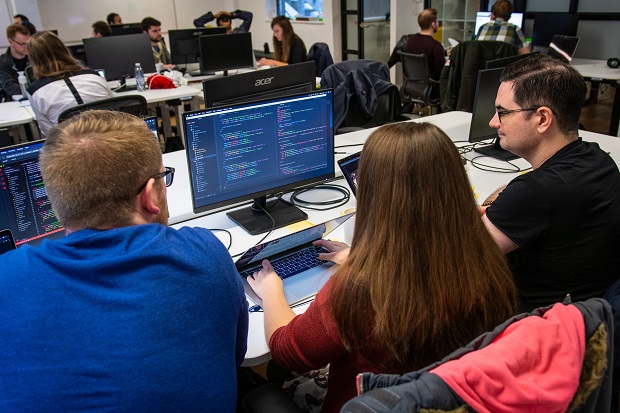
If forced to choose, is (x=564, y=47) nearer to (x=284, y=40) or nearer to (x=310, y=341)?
(x=284, y=40)

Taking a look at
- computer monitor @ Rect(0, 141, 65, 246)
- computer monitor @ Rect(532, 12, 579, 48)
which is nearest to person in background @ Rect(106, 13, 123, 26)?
computer monitor @ Rect(532, 12, 579, 48)

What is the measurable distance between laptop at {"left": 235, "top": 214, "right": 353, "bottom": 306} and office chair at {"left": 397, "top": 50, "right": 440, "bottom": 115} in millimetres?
3756

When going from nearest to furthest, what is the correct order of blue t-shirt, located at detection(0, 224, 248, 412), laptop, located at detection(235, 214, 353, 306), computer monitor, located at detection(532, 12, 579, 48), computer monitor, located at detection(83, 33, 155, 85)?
blue t-shirt, located at detection(0, 224, 248, 412)
laptop, located at detection(235, 214, 353, 306)
computer monitor, located at detection(83, 33, 155, 85)
computer monitor, located at detection(532, 12, 579, 48)

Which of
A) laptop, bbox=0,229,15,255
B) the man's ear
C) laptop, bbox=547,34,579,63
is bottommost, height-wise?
laptop, bbox=0,229,15,255

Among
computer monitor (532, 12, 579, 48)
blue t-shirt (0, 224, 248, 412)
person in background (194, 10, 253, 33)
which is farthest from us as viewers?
person in background (194, 10, 253, 33)

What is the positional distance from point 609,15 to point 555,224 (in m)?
5.03

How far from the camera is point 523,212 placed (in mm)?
1478

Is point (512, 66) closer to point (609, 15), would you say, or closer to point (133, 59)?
point (133, 59)

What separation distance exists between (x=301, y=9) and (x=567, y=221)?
7768 millimetres

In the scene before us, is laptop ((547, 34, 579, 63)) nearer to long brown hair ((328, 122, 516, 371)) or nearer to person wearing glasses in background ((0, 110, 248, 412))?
long brown hair ((328, 122, 516, 371))

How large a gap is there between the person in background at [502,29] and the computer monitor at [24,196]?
445 cm

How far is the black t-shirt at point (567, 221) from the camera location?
1.45 m

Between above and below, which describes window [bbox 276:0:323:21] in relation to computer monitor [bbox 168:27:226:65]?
above

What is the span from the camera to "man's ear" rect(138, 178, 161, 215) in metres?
1.07
